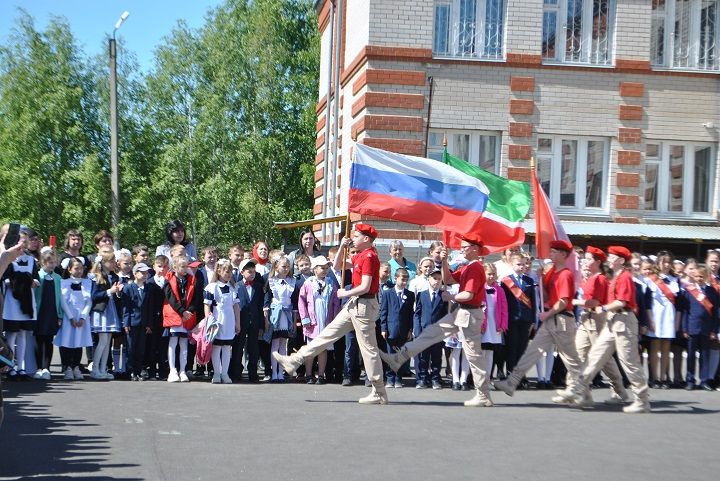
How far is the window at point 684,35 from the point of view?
82.2ft

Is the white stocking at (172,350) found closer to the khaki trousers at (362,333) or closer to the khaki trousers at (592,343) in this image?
the khaki trousers at (362,333)

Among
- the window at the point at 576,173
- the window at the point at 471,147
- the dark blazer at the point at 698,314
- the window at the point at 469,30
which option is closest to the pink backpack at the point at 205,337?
the dark blazer at the point at 698,314

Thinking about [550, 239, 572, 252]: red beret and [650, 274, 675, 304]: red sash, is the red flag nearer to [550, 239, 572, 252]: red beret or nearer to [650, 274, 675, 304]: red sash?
[550, 239, 572, 252]: red beret

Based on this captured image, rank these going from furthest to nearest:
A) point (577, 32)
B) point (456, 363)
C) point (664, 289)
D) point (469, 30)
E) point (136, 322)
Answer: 1. point (577, 32)
2. point (469, 30)
3. point (664, 289)
4. point (456, 363)
5. point (136, 322)

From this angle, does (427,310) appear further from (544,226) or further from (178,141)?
(178,141)

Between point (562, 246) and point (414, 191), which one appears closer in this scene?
point (562, 246)

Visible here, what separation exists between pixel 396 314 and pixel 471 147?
9.05 m

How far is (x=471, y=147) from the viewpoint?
80.6 ft

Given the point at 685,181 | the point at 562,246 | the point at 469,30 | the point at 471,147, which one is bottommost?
the point at 562,246

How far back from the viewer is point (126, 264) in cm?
1647

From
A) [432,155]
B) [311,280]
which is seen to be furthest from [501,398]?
[432,155]

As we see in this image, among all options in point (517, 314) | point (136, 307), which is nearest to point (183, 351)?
point (136, 307)

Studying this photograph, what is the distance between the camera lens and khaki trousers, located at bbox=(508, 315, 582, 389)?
1390cm

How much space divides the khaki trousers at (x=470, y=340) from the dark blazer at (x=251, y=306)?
3.21 metres
